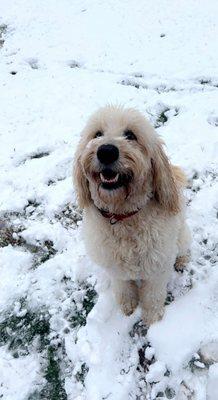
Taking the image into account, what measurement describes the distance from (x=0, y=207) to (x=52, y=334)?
234 centimetres

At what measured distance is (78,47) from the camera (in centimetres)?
1229

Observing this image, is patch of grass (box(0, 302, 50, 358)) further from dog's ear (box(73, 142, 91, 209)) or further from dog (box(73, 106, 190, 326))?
dog's ear (box(73, 142, 91, 209))

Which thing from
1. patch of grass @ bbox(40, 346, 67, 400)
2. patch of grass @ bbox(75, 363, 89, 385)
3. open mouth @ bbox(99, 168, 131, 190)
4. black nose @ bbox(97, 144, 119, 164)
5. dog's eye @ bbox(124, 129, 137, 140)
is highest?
black nose @ bbox(97, 144, 119, 164)

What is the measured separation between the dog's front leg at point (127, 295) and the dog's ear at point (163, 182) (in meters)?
1.08

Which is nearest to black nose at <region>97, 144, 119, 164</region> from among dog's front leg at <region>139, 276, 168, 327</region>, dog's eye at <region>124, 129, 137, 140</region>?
dog's eye at <region>124, 129, 137, 140</region>

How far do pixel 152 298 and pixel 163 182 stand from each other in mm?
1287

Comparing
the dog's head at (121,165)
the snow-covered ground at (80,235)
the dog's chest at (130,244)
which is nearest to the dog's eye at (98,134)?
the dog's head at (121,165)

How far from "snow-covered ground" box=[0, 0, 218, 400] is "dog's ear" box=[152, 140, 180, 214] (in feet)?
4.26

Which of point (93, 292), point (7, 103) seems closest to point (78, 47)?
point (7, 103)

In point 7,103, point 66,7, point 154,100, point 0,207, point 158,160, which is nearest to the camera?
point 158,160

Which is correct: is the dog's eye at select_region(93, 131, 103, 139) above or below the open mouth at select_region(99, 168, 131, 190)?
above

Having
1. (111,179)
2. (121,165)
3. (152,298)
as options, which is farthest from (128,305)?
(121,165)

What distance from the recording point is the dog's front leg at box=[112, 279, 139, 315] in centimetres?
446

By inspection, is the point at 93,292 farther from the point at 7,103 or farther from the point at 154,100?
the point at 7,103
